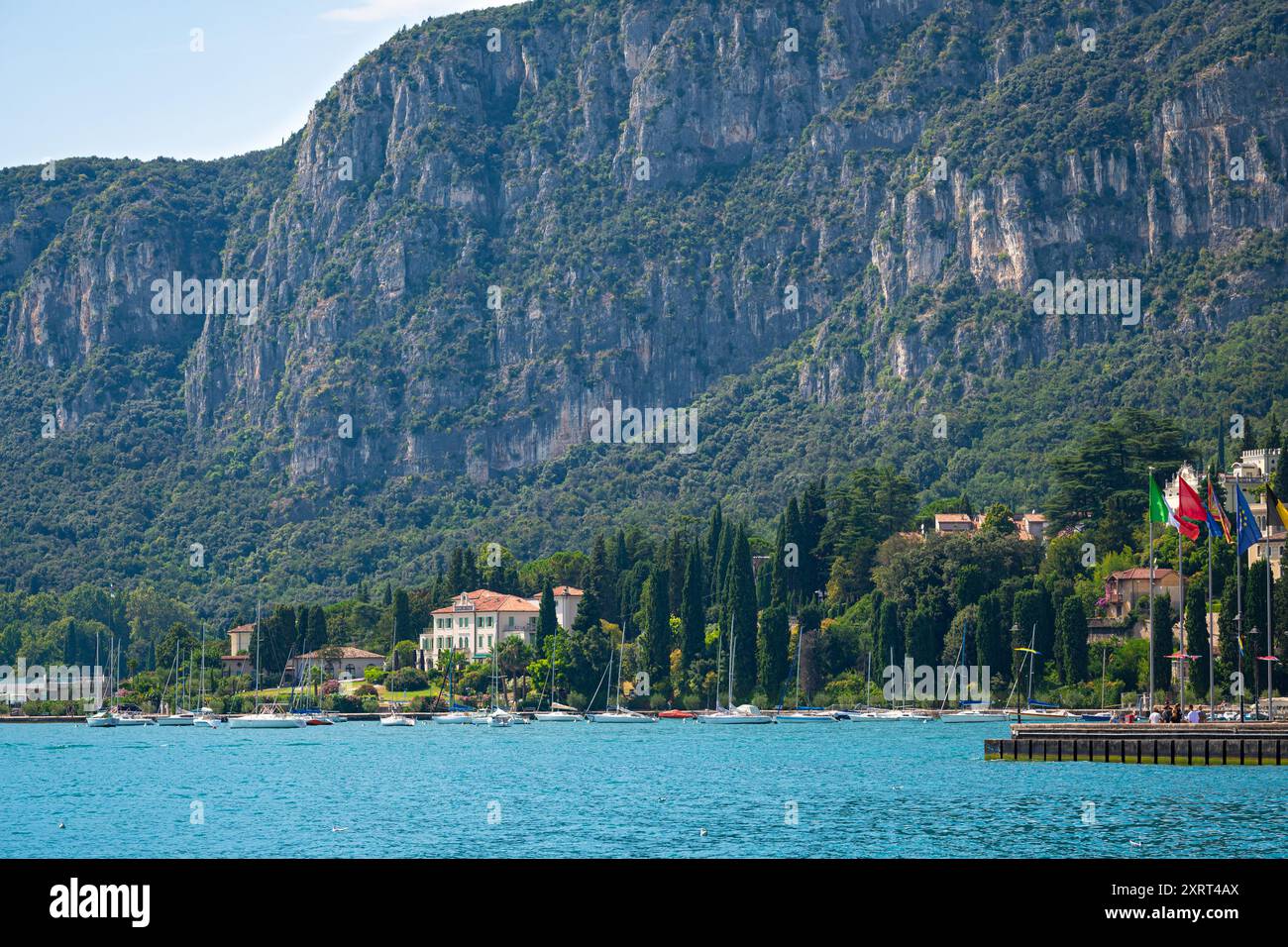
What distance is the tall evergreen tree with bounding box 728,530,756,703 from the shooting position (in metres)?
169

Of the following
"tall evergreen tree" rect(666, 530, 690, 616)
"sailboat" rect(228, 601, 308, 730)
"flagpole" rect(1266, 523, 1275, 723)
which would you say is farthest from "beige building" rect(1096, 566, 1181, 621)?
"sailboat" rect(228, 601, 308, 730)

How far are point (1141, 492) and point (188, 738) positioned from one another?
91.3 metres

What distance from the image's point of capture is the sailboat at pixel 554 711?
179 metres

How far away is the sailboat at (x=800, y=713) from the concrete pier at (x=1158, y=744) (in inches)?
2687

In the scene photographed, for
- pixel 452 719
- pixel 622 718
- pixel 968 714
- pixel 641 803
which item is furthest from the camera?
pixel 452 719

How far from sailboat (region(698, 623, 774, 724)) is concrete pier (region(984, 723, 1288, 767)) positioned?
218 feet

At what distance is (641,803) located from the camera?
260 ft

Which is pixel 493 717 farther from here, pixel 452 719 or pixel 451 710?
pixel 451 710

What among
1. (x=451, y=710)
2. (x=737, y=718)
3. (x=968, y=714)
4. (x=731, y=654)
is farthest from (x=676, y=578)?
(x=968, y=714)

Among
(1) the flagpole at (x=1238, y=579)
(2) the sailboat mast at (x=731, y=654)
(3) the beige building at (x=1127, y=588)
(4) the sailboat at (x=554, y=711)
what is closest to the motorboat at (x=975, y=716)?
(3) the beige building at (x=1127, y=588)

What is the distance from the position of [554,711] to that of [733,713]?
23.3 m
